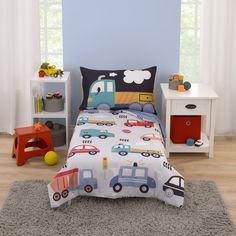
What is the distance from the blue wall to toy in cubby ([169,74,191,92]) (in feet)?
0.90

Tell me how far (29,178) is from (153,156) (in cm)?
107

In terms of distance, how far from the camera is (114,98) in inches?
186

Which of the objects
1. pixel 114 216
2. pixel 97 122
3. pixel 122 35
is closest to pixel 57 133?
pixel 97 122

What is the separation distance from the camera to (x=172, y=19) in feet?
16.1

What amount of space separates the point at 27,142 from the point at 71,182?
1.11 m

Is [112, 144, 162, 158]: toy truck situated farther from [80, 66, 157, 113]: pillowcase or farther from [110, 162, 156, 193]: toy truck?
[80, 66, 157, 113]: pillowcase

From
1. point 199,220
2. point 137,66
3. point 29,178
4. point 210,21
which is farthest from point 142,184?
point 210,21

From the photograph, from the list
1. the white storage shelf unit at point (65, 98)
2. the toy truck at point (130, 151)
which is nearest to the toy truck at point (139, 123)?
the toy truck at point (130, 151)

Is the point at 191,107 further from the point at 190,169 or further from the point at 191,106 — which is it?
the point at 190,169

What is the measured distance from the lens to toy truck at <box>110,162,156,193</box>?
12.1 feet

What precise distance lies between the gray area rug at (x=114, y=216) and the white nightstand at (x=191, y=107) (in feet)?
2.55

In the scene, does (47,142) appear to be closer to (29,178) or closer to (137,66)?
(29,178)

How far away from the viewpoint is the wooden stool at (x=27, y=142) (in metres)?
4.43

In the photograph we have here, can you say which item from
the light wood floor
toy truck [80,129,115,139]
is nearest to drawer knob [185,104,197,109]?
the light wood floor
